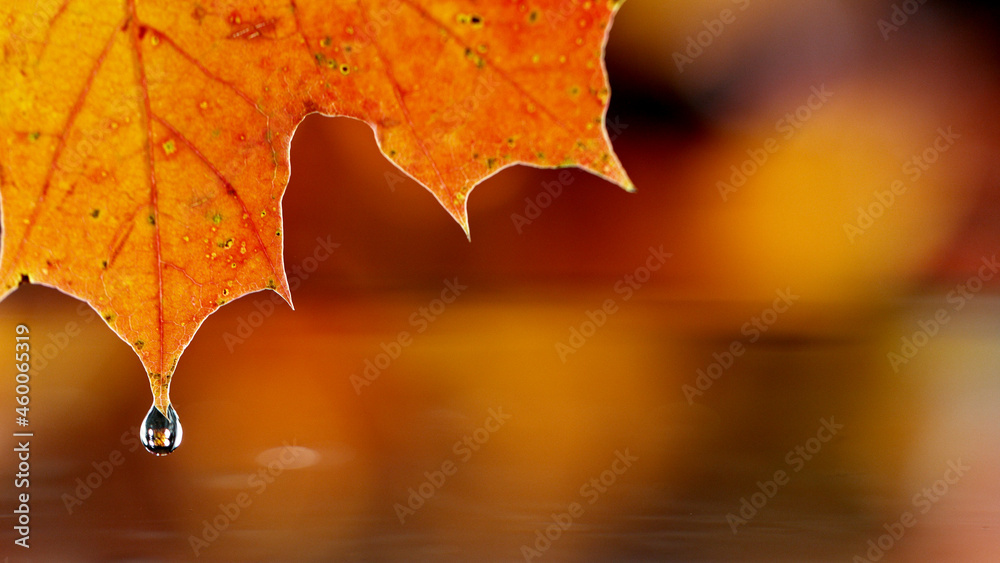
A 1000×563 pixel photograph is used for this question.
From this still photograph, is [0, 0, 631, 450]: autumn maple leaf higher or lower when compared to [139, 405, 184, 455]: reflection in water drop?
higher

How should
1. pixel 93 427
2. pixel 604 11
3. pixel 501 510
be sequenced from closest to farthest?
pixel 604 11 → pixel 501 510 → pixel 93 427

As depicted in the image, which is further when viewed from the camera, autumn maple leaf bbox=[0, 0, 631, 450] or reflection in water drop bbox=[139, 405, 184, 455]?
reflection in water drop bbox=[139, 405, 184, 455]

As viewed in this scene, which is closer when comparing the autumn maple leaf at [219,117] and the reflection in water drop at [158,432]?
the autumn maple leaf at [219,117]

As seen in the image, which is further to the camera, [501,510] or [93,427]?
[93,427]

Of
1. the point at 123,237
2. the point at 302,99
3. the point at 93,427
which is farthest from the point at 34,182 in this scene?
the point at 93,427

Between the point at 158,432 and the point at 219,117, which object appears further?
the point at 158,432

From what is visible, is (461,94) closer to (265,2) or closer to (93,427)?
(265,2)

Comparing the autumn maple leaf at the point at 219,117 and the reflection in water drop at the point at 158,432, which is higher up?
the autumn maple leaf at the point at 219,117

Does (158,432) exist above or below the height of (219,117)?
below
